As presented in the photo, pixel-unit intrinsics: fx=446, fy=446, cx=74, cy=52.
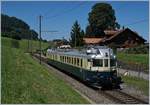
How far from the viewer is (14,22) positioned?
18638cm

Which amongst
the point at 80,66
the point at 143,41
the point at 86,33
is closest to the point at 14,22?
the point at 86,33

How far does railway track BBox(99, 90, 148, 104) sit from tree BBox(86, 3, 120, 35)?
80258 millimetres

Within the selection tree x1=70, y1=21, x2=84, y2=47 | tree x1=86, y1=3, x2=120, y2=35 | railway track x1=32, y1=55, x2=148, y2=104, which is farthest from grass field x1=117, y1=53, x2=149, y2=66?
tree x1=86, y1=3, x2=120, y2=35

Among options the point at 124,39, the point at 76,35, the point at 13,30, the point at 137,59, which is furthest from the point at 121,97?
the point at 13,30

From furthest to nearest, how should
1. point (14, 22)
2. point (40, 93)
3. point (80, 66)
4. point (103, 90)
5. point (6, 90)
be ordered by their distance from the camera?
1. point (14, 22)
2. point (80, 66)
3. point (103, 90)
4. point (40, 93)
5. point (6, 90)

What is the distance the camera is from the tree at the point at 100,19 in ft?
351

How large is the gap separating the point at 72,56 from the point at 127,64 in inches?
525

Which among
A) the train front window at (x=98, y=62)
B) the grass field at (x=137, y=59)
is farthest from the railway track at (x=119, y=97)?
the grass field at (x=137, y=59)

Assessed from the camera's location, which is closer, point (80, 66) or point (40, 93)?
point (40, 93)

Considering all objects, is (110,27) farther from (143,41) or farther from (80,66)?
(80,66)

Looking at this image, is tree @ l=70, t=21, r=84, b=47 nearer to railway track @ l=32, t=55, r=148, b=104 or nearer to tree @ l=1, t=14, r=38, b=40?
tree @ l=1, t=14, r=38, b=40

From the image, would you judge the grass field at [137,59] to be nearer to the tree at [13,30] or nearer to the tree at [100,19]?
the tree at [13,30]

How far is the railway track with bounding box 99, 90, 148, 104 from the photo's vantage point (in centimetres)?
2184

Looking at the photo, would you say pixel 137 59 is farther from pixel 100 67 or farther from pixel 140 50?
pixel 100 67
